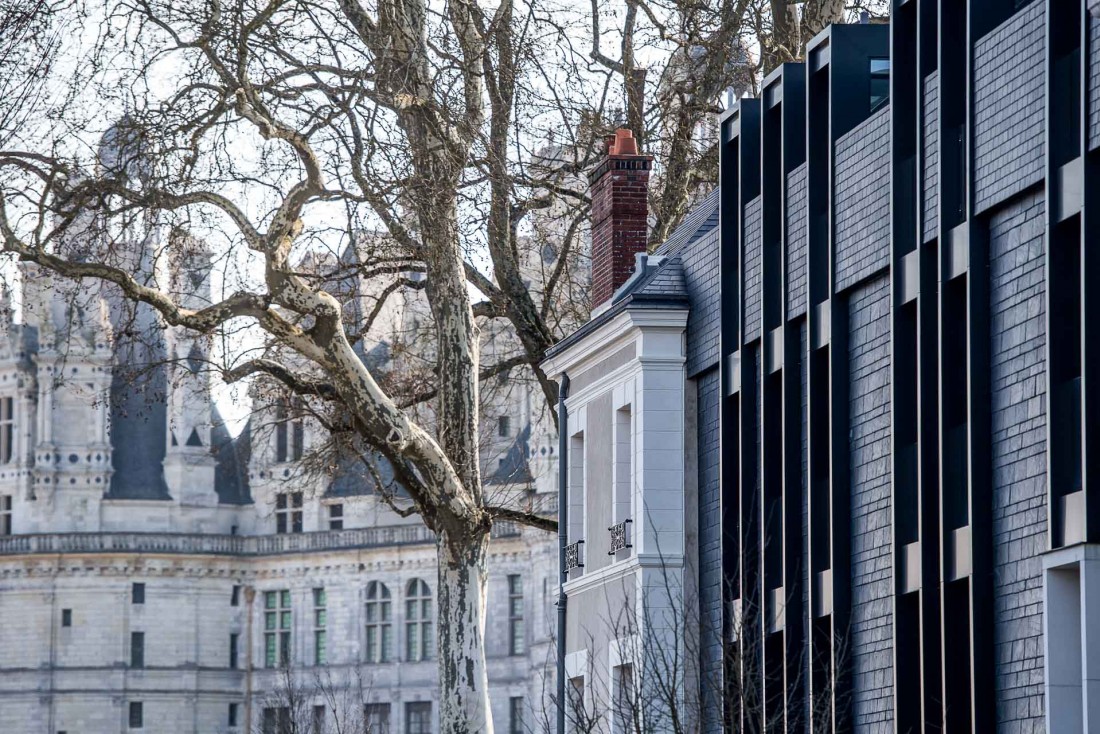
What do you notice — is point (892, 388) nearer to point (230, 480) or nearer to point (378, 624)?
point (378, 624)

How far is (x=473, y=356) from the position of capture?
23734mm

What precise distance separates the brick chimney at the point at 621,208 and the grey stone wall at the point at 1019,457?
927 cm

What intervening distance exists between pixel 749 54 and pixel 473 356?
533 cm

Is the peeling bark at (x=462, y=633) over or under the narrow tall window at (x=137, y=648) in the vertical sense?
under

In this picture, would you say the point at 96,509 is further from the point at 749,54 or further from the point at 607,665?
the point at 607,665

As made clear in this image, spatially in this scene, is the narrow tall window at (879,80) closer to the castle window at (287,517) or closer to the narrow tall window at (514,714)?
the narrow tall window at (514,714)

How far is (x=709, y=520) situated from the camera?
18.3m

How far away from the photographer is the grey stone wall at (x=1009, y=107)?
12.1m

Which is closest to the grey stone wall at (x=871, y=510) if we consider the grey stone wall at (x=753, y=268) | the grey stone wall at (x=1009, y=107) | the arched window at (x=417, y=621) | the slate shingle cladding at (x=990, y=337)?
the slate shingle cladding at (x=990, y=337)

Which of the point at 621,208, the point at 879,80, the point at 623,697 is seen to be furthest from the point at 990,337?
the point at 621,208

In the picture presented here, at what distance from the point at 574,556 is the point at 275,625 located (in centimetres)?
5507

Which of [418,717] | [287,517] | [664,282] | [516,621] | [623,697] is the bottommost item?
[623,697]

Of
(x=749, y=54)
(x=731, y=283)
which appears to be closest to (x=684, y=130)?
(x=749, y=54)

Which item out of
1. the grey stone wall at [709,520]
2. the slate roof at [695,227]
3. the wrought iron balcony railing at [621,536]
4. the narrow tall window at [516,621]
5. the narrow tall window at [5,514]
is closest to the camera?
the grey stone wall at [709,520]
